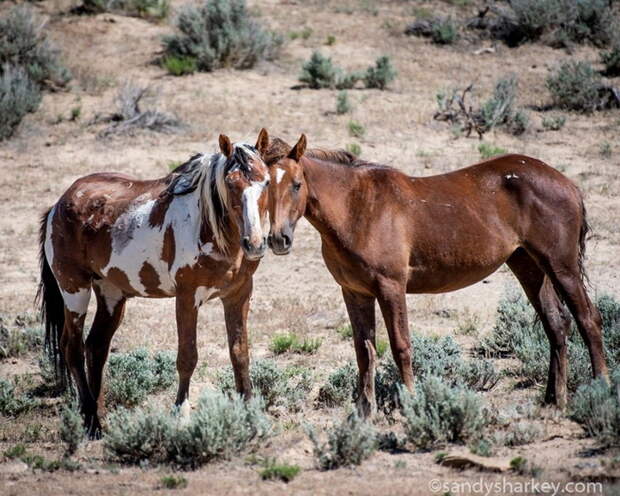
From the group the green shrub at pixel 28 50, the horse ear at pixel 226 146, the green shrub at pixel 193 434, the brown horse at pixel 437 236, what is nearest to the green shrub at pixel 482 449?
the brown horse at pixel 437 236

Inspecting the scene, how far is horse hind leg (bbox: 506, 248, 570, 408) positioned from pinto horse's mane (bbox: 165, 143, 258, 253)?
8.17ft

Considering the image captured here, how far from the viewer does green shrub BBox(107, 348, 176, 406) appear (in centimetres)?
782

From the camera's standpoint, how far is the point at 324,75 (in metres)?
16.7

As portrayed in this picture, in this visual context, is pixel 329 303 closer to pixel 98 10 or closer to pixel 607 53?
pixel 607 53

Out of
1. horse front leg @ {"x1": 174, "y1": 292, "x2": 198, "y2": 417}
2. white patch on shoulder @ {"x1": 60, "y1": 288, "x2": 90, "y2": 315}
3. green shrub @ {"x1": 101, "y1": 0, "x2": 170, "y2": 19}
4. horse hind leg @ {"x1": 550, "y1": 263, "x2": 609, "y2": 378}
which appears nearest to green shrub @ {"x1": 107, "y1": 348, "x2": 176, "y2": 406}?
white patch on shoulder @ {"x1": 60, "y1": 288, "x2": 90, "y2": 315}

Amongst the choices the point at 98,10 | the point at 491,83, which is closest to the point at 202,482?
the point at 491,83

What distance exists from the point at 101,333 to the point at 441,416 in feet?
9.56

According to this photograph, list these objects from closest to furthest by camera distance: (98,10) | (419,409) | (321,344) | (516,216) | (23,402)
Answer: (419,409) → (516,216) → (23,402) → (321,344) → (98,10)

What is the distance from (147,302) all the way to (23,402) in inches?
111

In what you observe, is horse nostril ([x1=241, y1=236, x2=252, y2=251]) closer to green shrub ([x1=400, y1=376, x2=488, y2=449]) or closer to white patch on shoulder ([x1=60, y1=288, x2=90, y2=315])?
green shrub ([x1=400, y1=376, x2=488, y2=449])

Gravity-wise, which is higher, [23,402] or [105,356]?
[105,356]

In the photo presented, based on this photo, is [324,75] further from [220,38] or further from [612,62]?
[612,62]

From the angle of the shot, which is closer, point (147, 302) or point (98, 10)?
point (147, 302)

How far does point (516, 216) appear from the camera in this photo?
7062 mm
